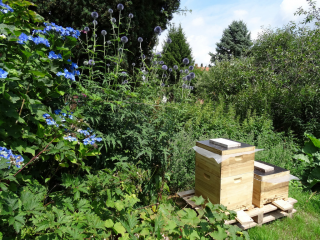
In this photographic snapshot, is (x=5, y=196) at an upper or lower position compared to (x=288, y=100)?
lower

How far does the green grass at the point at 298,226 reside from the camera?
249 centimetres

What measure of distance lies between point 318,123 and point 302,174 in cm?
194

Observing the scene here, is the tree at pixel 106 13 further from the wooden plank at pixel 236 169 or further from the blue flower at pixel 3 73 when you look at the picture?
the blue flower at pixel 3 73

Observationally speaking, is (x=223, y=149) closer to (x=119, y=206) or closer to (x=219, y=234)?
(x=219, y=234)

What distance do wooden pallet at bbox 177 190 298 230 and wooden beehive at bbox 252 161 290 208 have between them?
8 cm

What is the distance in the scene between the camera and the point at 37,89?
5.80ft

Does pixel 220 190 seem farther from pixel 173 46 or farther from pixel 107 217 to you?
pixel 173 46

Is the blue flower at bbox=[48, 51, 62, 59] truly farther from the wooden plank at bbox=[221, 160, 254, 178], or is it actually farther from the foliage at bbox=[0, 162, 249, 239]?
the wooden plank at bbox=[221, 160, 254, 178]

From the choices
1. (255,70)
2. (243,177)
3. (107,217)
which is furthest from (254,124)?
(107,217)

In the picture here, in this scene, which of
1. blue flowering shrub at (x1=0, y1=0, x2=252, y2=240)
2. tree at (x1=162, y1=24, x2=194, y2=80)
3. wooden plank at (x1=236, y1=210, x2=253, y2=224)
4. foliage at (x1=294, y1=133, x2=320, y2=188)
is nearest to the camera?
blue flowering shrub at (x1=0, y1=0, x2=252, y2=240)

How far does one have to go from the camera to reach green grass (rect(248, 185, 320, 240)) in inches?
98.0

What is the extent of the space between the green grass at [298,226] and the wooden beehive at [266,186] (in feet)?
0.92

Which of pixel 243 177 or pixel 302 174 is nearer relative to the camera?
pixel 243 177

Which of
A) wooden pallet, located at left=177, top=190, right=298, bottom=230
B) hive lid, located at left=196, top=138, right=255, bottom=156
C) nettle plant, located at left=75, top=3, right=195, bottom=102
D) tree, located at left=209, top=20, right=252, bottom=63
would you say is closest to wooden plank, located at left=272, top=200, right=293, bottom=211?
wooden pallet, located at left=177, top=190, right=298, bottom=230
